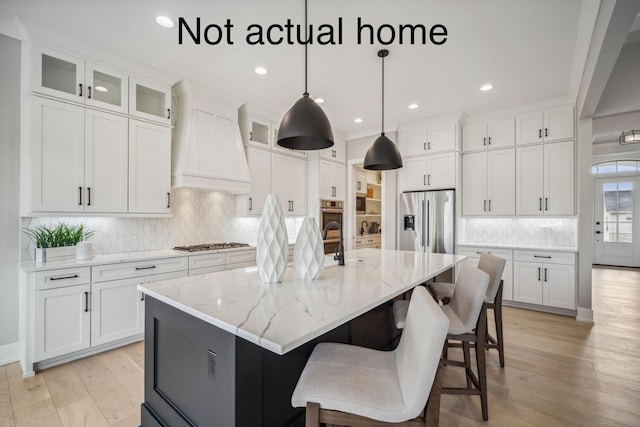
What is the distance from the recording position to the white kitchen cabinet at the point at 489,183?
14.1ft

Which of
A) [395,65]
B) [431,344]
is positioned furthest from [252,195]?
[431,344]

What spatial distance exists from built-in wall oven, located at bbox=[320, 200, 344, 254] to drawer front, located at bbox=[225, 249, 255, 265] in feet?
4.59

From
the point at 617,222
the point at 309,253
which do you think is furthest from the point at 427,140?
the point at 617,222

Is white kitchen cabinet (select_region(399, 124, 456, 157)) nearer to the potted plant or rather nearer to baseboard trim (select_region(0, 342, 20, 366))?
the potted plant

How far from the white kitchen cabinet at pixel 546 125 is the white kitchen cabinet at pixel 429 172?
92cm

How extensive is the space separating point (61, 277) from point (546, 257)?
528 centimetres

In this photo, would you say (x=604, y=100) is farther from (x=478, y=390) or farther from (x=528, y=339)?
(x=478, y=390)

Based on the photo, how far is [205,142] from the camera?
11.8 ft

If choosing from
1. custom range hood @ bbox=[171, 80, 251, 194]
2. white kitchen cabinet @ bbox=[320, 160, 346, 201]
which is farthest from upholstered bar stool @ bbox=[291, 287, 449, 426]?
white kitchen cabinet @ bbox=[320, 160, 346, 201]

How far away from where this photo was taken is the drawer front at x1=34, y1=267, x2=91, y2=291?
2.38 metres

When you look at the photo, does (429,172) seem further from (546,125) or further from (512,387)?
(512,387)

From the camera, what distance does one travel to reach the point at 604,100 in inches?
136

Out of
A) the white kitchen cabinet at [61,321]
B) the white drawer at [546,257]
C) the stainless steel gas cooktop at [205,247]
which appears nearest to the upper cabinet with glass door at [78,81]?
the stainless steel gas cooktop at [205,247]

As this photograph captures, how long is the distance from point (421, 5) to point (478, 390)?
8.75ft
